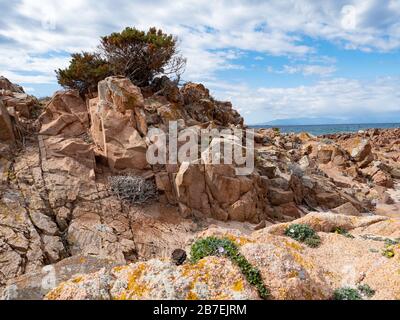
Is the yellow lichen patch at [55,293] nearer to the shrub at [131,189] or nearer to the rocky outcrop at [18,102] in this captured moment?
the shrub at [131,189]

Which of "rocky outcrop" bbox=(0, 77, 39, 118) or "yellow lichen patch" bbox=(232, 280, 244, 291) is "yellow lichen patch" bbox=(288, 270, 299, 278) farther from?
"rocky outcrop" bbox=(0, 77, 39, 118)

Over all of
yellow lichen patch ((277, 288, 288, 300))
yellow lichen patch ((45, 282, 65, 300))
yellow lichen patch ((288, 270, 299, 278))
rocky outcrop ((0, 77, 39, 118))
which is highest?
rocky outcrop ((0, 77, 39, 118))

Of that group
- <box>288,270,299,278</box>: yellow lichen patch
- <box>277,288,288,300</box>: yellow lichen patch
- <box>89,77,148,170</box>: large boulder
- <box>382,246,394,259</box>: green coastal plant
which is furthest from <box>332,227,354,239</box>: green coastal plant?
<box>89,77,148,170</box>: large boulder

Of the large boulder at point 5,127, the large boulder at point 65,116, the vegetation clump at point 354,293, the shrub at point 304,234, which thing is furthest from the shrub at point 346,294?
the large boulder at point 65,116

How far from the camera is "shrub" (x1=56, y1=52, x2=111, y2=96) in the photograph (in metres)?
20.7

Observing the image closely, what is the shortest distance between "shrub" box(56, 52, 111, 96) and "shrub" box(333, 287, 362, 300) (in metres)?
18.9

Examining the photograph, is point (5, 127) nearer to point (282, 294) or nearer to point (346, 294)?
point (282, 294)

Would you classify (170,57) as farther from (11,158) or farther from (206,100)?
(11,158)

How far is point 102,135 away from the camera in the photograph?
693 inches

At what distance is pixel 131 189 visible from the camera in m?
15.6

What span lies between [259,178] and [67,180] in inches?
363

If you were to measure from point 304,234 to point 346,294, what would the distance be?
285cm

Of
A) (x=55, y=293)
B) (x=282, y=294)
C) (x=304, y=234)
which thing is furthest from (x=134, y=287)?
(x=304, y=234)
